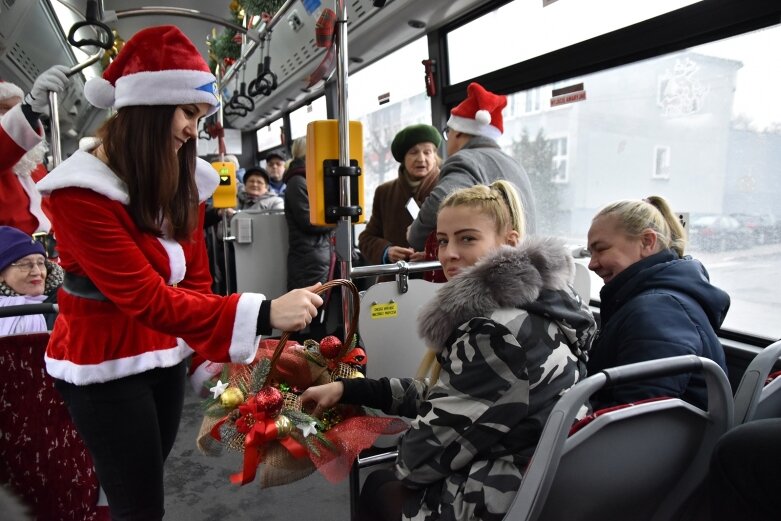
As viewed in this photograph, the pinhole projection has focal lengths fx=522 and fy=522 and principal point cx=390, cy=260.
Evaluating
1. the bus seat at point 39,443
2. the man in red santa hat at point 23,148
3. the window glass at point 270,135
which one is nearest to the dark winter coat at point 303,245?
the man in red santa hat at point 23,148

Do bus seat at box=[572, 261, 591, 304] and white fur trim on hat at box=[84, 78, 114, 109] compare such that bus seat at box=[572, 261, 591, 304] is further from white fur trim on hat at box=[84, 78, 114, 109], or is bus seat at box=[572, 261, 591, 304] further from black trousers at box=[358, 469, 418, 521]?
white fur trim on hat at box=[84, 78, 114, 109]

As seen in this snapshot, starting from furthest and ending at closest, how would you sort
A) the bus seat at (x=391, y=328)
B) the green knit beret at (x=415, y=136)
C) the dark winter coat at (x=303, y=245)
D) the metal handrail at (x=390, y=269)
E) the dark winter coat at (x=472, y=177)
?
1. the dark winter coat at (x=303, y=245)
2. the green knit beret at (x=415, y=136)
3. the dark winter coat at (x=472, y=177)
4. the bus seat at (x=391, y=328)
5. the metal handrail at (x=390, y=269)

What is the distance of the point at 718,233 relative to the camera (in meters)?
2.19

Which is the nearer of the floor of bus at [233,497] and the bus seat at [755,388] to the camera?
the bus seat at [755,388]

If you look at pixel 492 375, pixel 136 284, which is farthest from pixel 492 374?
pixel 136 284

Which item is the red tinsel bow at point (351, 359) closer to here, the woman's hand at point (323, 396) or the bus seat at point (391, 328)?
the woman's hand at point (323, 396)

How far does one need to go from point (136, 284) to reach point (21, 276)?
1.53m

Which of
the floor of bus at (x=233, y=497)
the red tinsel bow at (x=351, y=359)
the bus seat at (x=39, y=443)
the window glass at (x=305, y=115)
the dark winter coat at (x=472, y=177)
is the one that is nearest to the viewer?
the red tinsel bow at (x=351, y=359)

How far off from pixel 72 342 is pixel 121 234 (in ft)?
0.95

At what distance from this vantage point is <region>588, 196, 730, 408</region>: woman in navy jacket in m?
1.26

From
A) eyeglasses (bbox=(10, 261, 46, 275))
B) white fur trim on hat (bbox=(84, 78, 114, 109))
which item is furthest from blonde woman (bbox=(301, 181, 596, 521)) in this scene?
eyeglasses (bbox=(10, 261, 46, 275))

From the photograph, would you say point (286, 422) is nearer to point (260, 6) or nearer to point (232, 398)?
point (232, 398)

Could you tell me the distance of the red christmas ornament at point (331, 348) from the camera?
1.35 metres

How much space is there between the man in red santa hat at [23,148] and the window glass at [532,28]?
2.25 metres
